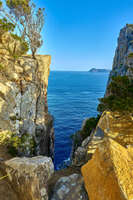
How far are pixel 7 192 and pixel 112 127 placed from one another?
13404 mm

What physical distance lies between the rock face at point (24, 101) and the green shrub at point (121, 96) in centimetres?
1445

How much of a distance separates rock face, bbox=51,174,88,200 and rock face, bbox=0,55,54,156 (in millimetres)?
11172

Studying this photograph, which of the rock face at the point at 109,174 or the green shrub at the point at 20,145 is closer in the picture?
the rock face at the point at 109,174

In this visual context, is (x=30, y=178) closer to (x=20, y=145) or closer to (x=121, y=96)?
(x=20, y=145)

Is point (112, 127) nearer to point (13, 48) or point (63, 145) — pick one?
point (13, 48)

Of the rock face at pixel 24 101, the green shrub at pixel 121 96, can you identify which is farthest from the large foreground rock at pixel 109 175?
the rock face at pixel 24 101

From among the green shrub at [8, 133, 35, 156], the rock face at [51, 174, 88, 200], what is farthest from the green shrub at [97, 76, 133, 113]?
the green shrub at [8, 133, 35, 156]

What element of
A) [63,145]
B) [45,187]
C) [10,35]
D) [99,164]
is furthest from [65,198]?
[63,145]

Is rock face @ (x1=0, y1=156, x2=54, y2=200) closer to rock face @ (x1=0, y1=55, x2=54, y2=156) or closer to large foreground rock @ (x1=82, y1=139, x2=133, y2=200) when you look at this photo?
large foreground rock @ (x1=82, y1=139, x2=133, y2=200)

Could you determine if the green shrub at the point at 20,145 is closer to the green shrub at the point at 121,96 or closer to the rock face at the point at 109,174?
the rock face at the point at 109,174

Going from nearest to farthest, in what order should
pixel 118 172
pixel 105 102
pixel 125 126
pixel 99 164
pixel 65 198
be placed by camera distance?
pixel 118 172
pixel 99 164
pixel 65 198
pixel 125 126
pixel 105 102

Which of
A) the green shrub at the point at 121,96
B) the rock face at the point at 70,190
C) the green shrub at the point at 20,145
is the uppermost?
the green shrub at the point at 121,96

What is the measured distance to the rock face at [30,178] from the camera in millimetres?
7773

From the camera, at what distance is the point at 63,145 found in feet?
140
